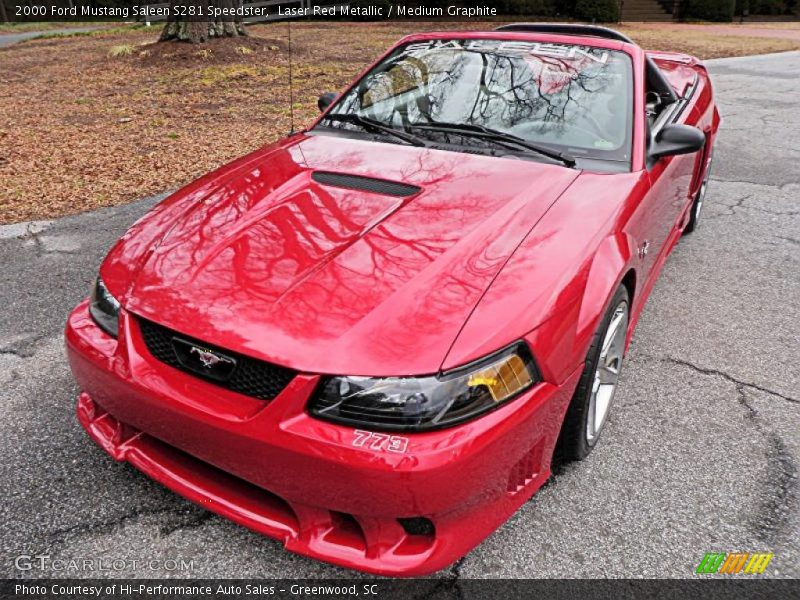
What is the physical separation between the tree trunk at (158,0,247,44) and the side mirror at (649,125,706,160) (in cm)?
1064

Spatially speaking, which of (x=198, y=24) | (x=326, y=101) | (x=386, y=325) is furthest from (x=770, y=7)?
(x=386, y=325)

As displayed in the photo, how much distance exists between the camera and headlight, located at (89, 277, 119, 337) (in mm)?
2221

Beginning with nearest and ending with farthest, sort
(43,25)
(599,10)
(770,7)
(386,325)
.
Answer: (386,325) → (599,10) → (43,25) → (770,7)

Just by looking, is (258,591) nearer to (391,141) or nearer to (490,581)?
(490,581)

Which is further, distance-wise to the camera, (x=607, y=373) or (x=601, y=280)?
(x=607, y=373)

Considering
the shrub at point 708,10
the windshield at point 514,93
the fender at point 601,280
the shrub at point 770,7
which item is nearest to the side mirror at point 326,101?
the windshield at point 514,93

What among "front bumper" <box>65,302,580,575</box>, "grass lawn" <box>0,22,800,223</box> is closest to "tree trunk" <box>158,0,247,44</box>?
"grass lawn" <box>0,22,800,223</box>

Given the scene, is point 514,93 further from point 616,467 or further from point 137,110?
point 137,110

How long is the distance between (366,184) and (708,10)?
2772 centimetres

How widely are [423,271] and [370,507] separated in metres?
0.74

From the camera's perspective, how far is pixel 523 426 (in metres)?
1.90

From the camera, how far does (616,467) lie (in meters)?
2.57

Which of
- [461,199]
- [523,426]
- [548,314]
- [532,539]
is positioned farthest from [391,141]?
[532,539]

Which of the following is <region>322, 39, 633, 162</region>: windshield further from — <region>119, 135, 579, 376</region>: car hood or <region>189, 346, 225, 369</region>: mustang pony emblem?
<region>189, 346, 225, 369</region>: mustang pony emblem
